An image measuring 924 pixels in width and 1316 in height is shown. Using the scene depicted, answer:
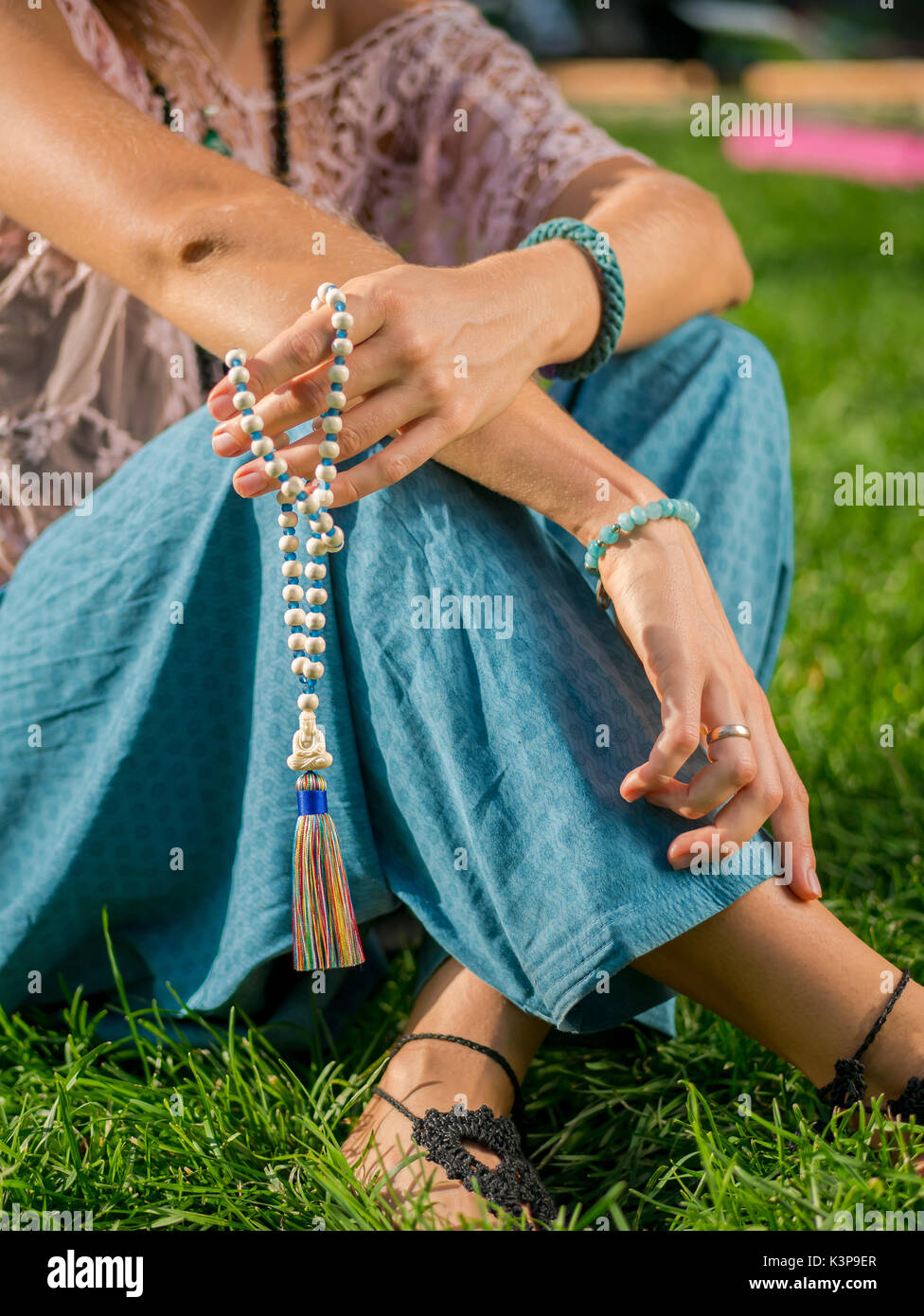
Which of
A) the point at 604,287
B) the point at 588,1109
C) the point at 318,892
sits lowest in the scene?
the point at 588,1109

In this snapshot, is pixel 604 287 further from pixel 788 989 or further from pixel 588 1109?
pixel 588 1109

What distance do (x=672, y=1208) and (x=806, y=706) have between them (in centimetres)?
98

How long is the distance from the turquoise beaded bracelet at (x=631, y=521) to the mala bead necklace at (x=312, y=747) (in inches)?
8.7

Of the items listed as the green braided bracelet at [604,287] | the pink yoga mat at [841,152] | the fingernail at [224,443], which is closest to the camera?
the fingernail at [224,443]

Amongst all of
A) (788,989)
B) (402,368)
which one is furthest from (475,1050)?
(402,368)

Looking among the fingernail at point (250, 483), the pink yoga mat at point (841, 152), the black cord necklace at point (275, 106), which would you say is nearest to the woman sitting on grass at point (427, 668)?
the fingernail at point (250, 483)

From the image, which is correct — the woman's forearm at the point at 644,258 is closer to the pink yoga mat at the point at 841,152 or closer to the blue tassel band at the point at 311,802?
the blue tassel band at the point at 311,802

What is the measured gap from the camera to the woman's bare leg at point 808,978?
1020 mm

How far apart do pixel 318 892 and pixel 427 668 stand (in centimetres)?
20

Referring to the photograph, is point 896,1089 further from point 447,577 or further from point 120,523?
point 120,523

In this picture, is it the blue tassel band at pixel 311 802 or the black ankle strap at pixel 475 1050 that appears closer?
the blue tassel band at pixel 311 802

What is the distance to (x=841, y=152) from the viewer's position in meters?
8.05

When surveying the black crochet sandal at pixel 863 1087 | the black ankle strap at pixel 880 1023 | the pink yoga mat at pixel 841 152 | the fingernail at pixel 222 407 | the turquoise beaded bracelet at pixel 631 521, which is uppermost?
the pink yoga mat at pixel 841 152
